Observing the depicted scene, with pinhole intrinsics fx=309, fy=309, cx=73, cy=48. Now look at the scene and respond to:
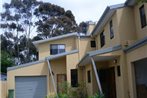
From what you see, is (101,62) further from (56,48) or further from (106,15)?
(56,48)

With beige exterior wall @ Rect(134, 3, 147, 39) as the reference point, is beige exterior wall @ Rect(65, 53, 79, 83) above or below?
below

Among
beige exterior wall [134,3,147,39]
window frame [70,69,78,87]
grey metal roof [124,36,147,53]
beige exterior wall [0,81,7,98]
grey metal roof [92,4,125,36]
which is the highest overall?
grey metal roof [92,4,125,36]

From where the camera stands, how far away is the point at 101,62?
22.8 m

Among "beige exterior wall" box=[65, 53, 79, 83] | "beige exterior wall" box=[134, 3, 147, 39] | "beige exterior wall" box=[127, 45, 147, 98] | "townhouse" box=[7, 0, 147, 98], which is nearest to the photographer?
"beige exterior wall" box=[127, 45, 147, 98]

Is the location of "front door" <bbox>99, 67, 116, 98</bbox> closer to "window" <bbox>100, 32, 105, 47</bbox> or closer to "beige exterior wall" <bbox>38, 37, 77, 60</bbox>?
"window" <bbox>100, 32, 105, 47</bbox>

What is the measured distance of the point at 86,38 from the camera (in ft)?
95.1

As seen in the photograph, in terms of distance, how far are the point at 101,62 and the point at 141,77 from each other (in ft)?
15.5

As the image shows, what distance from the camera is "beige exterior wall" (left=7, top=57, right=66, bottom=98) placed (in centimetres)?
2708

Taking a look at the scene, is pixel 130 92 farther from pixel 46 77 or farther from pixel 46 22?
pixel 46 22

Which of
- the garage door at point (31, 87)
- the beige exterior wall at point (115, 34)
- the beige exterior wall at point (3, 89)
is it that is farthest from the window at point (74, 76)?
the beige exterior wall at point (3, 89)

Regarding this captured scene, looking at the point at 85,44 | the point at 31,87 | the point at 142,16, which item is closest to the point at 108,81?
the point at 85,44

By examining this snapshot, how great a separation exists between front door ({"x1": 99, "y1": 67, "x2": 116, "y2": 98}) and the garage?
13.2ft

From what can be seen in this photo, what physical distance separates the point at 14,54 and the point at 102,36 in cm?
2685

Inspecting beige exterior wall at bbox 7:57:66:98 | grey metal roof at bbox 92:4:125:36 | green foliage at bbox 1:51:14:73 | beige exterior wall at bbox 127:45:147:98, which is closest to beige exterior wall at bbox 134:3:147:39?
grey metal roof at bbox 92:4:125:36
